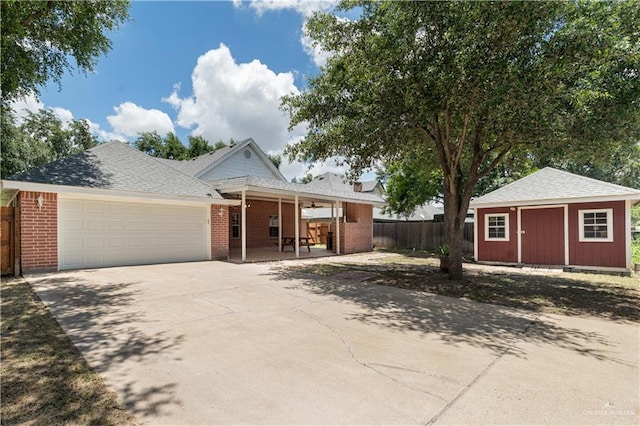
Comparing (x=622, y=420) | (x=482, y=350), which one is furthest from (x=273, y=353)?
(x=622, y=420)

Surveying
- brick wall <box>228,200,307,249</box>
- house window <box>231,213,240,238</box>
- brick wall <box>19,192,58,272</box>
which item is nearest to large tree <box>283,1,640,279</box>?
brick wall <box>19,192,58,272</box>

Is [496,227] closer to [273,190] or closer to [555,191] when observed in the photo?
[555,191]

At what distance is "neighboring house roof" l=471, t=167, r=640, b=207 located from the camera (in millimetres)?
10891

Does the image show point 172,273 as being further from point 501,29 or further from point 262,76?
point 262,76

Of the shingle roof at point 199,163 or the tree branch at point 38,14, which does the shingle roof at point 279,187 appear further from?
the tree branch at point 38,14

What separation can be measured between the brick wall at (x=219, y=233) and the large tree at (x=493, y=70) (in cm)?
668

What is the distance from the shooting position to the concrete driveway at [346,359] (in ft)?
8.56

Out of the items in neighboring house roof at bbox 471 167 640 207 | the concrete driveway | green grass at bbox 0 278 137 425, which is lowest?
the concrete driveway

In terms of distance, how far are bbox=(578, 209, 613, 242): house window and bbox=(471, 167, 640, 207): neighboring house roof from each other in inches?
23.5

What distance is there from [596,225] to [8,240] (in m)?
18.4

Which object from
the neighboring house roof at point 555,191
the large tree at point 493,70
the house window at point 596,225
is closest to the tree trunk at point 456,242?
the large tree at point 493,70

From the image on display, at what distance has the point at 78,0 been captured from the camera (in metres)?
8.28

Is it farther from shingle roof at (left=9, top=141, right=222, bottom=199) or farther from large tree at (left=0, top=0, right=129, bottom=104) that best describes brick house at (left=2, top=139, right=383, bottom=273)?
large tree at (left=0, top=0, right=129, bottom=104)

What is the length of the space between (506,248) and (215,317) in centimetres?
1243
